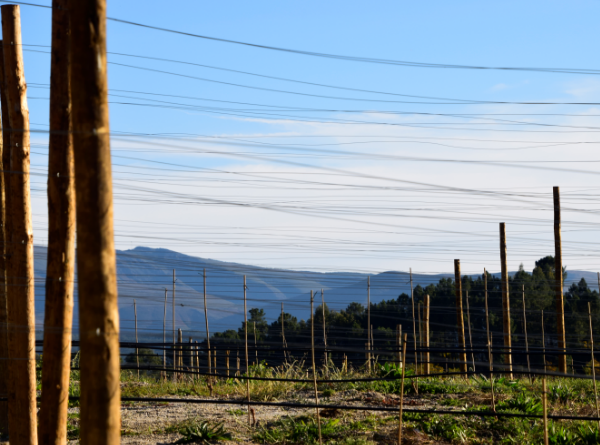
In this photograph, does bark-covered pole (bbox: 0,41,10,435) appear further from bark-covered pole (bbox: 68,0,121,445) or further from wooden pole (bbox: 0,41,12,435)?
bark-covered pole (bbox: 68,0,121,445)

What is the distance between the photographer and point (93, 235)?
3.50 metres

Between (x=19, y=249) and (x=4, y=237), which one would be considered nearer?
(x=19, y=249)

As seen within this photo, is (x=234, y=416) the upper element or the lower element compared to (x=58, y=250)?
lower

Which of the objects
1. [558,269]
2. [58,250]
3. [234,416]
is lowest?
[234,416]

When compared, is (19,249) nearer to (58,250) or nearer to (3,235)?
(58,250)

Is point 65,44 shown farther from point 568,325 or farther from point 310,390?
point 568,325

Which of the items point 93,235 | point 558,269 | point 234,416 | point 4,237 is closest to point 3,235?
point 4,237

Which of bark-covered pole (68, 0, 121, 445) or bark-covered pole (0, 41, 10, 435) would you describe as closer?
bark-covered pole (68, 0, 121, 445)

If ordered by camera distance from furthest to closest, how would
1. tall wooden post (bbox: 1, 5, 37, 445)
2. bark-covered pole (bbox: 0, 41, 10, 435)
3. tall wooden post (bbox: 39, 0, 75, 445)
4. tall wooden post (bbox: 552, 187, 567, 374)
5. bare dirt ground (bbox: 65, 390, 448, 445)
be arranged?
1. tall wooden post (bbox: 552, 187, 567, 374)
2. bare dirt ground (bbox: 65, 390, 448, 445)
3. bark-covered pole (bbox: 0, 41, 10, 435)
4. tall wooden post (bbox: 1, 5, 37, 445)
5. tall wooden post (bbox: 39, 0, 75, 445)

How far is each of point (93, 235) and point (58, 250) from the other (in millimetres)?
1937

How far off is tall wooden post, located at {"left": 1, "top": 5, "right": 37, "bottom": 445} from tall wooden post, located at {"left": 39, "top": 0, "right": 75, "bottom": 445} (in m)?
1.10

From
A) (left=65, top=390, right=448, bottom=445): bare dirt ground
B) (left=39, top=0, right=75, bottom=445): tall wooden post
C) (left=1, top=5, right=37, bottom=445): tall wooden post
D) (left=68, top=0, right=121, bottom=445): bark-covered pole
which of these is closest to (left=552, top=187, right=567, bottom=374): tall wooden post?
(left=65, top=390, right=448, bottom=445): bare dirt ground

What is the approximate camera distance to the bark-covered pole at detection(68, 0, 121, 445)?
350 cm

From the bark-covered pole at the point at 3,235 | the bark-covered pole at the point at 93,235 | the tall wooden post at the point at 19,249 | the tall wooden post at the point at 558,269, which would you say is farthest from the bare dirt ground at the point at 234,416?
the tall wooden post at the point at 558,269
